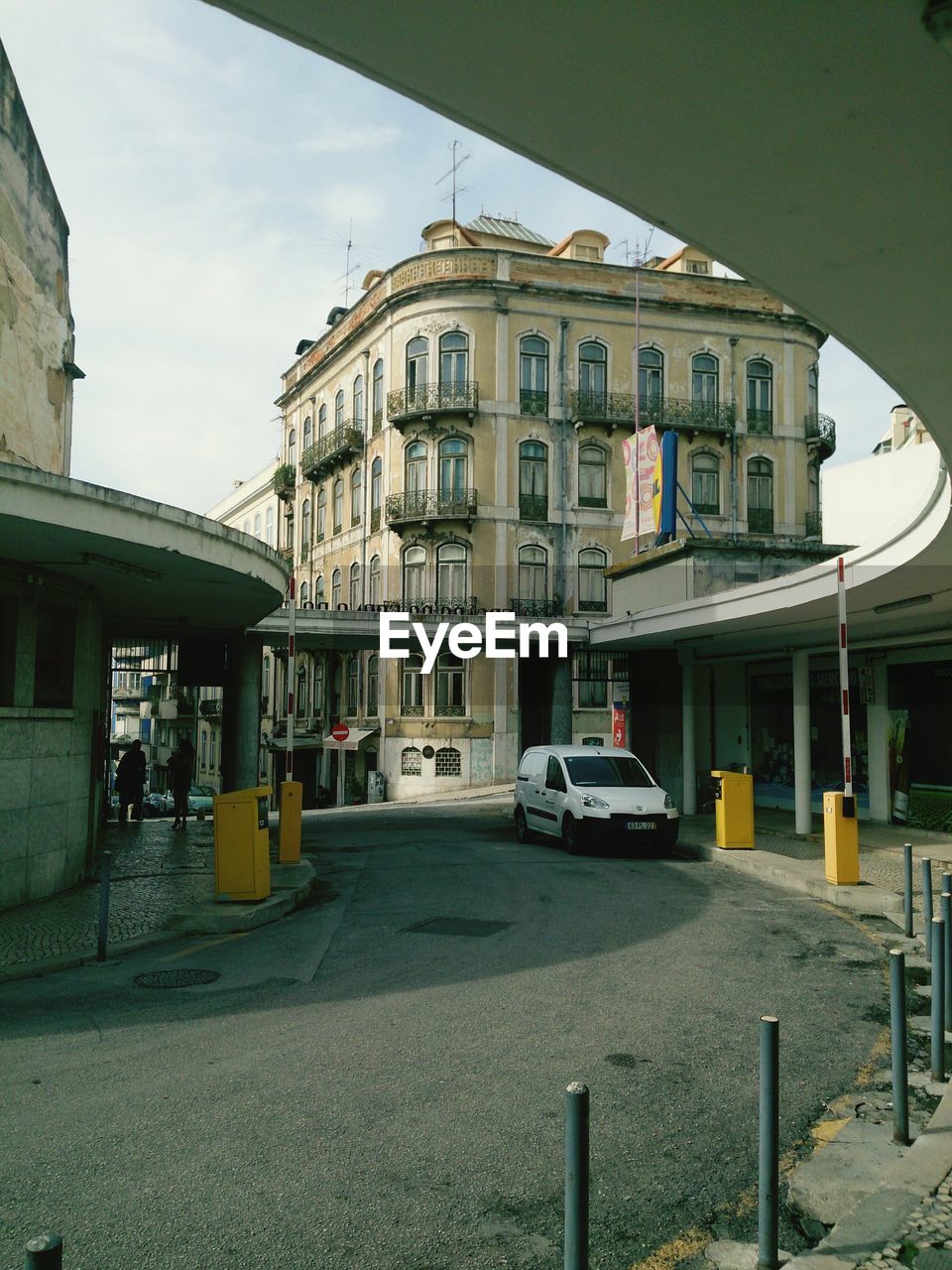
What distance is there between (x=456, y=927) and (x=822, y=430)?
39.2m

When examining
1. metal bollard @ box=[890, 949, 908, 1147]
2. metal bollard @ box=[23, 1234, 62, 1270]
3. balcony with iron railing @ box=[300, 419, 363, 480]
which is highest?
balcony with iron railing @ box=[300, 419, 363, 480]

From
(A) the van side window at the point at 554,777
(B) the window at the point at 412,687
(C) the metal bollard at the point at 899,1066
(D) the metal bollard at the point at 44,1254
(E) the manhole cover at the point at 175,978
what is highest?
(B) the window at the point at 412,687

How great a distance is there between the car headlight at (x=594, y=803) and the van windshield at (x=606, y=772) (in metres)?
0.52

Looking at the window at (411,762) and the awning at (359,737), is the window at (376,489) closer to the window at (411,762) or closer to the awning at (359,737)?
the awning at (359,737)

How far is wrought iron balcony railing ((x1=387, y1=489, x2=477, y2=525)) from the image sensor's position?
40.2 metres

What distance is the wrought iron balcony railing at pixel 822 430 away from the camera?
44.5 m

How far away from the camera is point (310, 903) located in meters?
12.7

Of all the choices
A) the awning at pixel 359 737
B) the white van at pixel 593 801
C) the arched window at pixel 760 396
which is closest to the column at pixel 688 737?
the white van at pixel 593 801

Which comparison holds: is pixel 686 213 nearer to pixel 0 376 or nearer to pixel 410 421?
pixel 0 376

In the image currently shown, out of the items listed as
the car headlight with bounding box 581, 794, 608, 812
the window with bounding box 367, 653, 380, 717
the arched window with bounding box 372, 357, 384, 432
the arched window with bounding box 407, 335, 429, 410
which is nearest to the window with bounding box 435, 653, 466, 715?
the window with bounding box 367, 653, 380, 717

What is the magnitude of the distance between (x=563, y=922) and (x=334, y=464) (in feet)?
130

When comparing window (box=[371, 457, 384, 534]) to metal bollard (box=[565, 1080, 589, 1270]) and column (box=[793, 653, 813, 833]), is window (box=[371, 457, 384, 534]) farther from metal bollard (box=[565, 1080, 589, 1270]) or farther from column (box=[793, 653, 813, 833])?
metal bollard (box=[565, 1080, 589, 1270])

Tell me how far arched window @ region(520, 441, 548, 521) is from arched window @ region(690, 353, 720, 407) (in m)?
7.00

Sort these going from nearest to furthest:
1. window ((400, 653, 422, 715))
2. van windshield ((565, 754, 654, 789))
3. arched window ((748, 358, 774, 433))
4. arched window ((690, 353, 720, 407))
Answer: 1. van windshield ((565, 754, 654, 789))
2. window ((400, 653, 422, 715))
3. arched window ((690, 353, 720, 407))
4. arched window ((748, 358, 774, 433))
